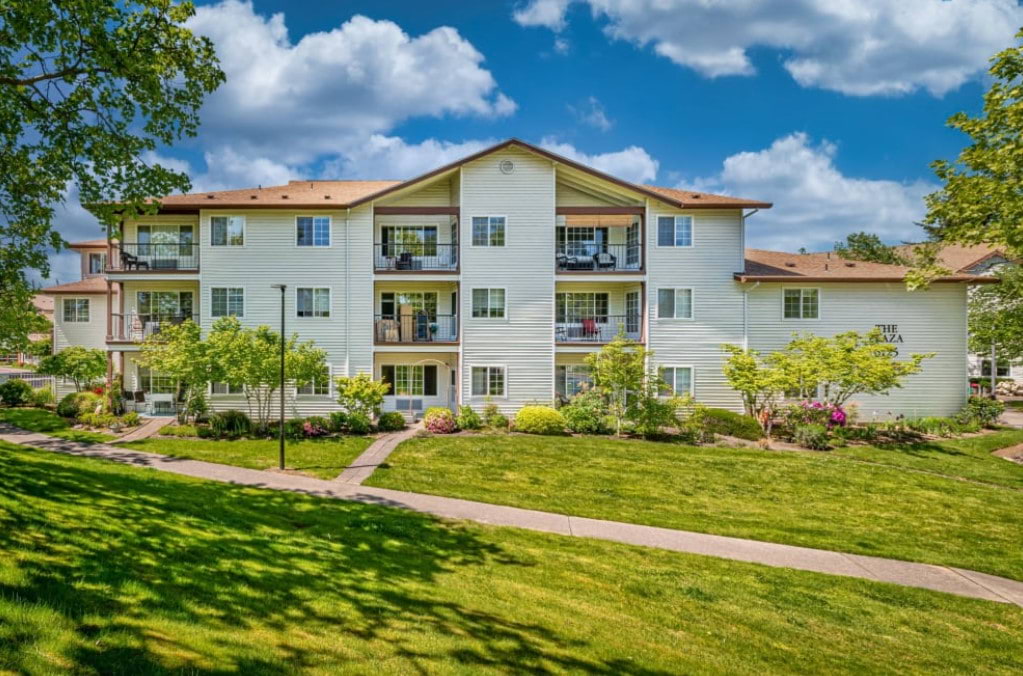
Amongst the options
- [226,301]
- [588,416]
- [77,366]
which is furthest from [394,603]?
[77,366]

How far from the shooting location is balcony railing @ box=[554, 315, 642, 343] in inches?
981

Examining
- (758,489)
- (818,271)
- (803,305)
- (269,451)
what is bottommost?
(758,489)

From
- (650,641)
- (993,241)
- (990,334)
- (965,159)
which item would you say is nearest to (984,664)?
(650,641)

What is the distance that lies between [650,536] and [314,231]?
20013 millimetres

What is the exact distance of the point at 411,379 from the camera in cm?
2602

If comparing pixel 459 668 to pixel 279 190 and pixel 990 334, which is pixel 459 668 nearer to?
pixel 279 190

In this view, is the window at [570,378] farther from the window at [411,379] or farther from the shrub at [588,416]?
the window at [411,379]

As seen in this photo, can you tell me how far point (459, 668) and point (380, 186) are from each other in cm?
2717

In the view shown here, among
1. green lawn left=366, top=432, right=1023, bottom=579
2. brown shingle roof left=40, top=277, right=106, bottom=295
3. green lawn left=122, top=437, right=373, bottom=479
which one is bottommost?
green lawn left=366, top=432, right=1023, bottom=579

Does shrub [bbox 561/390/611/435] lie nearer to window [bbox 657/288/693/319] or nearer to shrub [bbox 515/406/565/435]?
shrub [bbox 515/406/565/435]

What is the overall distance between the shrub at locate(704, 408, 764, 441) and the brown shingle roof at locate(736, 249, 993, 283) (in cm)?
643

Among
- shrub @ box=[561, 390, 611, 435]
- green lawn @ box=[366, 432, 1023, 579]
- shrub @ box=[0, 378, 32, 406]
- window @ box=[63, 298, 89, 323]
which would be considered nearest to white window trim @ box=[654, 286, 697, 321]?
shrub @ box=[561, 390, 611, 435]

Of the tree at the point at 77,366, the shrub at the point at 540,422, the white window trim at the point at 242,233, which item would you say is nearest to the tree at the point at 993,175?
the shrub at the point at 540,422

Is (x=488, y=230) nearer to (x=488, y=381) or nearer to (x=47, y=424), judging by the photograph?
(x=488, y=381)
